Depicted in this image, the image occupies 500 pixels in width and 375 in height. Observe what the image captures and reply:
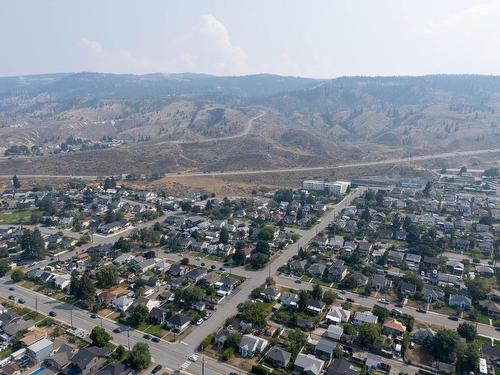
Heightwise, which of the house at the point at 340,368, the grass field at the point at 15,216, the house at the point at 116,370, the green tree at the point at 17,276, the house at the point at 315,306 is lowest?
the grass field at the point at 15,216

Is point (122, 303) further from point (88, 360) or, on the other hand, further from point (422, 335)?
point (422, 335)

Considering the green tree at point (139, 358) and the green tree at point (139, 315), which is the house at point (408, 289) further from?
the green tree at point (139, 358)

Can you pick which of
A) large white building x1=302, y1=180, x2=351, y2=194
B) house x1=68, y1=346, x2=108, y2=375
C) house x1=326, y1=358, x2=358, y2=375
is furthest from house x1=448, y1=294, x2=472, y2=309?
large white building x1=302, y1=180, x2=351, y2=194

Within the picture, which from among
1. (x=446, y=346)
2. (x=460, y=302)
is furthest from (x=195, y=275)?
(x=460, y=302)

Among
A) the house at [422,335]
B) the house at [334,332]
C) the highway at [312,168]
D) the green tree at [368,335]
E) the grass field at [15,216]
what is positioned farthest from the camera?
the highway at [312,168]

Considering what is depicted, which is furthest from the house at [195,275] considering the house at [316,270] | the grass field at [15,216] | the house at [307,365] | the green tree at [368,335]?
the grass field at [15,216]

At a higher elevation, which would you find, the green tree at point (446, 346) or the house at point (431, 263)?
the green tree at point (446, 346)
